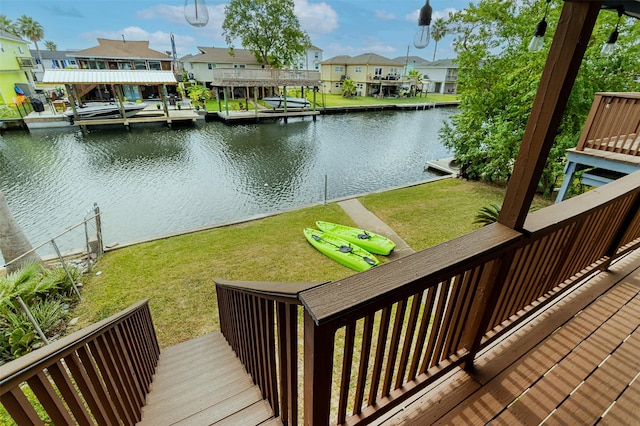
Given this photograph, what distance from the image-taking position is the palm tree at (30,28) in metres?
43.0

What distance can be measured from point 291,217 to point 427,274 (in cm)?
765

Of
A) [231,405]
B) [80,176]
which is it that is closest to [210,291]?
[231,405]

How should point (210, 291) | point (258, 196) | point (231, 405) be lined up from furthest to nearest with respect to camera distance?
Answer: 1. point (258, 196)
2. point (210, 291)
3. point (231, 405)

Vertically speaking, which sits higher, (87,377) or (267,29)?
(267,29)

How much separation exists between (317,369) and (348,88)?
41.8 metres

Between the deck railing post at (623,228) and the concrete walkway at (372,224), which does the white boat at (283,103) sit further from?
the deck railing post at (623,228)

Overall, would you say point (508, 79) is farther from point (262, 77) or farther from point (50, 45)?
point (50, 45)

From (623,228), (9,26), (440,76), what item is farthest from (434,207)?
(9,26)

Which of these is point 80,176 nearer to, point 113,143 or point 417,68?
point 113,143

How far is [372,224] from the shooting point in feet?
26.7

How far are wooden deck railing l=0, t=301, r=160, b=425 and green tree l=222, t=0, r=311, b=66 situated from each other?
3654 centimetres

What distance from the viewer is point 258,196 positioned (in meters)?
11.6

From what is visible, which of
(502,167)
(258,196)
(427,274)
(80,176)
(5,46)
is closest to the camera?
(427,274)

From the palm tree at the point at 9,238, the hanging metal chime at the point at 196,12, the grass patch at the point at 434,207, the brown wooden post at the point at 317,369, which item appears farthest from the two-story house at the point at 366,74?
the brown wooden post at the point at 317,369
